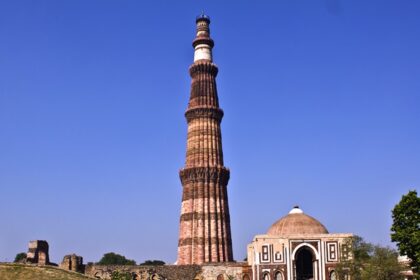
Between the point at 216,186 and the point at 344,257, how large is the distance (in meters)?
12.7

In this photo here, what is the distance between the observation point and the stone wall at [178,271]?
43.1 metres

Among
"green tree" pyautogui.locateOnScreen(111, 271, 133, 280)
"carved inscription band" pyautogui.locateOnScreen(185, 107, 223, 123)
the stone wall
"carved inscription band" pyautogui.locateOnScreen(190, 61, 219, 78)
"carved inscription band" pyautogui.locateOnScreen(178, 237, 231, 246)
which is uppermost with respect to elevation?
"carved inscription band" pyautogui.locateOnScreen(190, 61, 219, 78)

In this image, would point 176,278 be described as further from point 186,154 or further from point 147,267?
point 186,154

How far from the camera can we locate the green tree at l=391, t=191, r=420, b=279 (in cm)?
3510

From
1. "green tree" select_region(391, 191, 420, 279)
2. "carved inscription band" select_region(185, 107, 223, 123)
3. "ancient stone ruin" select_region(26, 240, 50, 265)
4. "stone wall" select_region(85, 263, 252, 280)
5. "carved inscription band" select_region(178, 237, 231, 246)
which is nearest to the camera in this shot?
"green tree" select_region(391, 191, 420, 279)

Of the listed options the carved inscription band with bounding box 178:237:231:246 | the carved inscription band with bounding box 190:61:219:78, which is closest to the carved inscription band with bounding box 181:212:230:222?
the carved inscription band with bounding box 178:237:231:246

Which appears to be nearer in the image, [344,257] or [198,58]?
[344,257]

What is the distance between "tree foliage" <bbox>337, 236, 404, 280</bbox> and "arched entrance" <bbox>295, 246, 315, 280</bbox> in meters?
4.09

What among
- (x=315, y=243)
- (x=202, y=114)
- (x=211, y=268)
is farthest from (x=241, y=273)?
(x=202, y=114)

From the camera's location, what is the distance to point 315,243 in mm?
48125

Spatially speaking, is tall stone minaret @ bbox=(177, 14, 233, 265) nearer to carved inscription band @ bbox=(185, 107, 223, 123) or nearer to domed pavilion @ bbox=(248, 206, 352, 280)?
carved inscription band @ bbox=(185, 107, 223, 123)

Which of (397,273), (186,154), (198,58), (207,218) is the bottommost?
(397,273)

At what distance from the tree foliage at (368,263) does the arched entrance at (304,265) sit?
409cm

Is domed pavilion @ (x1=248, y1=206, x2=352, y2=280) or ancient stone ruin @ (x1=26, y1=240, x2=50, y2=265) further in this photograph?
domed pavilion @ (x1=248, y1=206, x2=352, y2=280)
